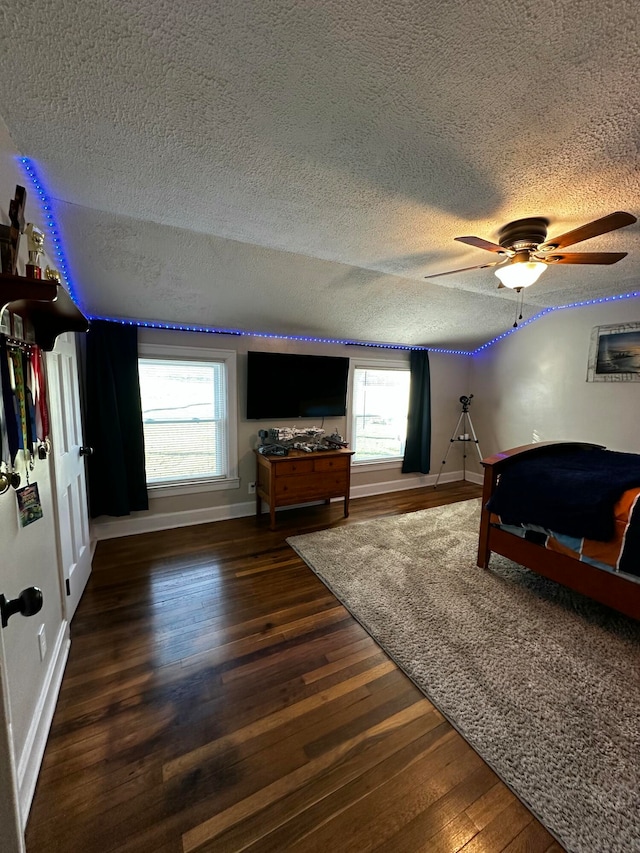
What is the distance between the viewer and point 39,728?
52.1 inches

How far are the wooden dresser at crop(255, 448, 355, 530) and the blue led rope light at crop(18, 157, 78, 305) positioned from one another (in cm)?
216

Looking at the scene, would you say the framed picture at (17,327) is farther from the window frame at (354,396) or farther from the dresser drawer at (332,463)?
the window frame at (354,396)

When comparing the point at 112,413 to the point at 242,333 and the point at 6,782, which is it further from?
the point at 6,782

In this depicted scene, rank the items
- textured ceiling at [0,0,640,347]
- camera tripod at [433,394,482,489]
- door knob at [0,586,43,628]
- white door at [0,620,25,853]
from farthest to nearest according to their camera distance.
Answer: camera tripod at [433,394,482,489] → textured ceiling at [0,0,640,347] → door knob at [0,586,43,628] → white door at [0,620,25,853]

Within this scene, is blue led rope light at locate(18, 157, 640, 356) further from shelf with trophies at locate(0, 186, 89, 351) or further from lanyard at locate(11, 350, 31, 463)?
lanyard at locate(11, 350, 31, 463)

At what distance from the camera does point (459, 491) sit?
15.5 ft

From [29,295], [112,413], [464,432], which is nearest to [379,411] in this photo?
[464,432]

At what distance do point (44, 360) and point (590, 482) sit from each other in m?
3.23

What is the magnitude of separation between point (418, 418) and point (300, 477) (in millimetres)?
2178

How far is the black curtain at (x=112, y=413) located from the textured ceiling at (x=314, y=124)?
0.59m

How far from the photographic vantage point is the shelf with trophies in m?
0.86

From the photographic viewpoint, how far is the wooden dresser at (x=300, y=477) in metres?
3.36

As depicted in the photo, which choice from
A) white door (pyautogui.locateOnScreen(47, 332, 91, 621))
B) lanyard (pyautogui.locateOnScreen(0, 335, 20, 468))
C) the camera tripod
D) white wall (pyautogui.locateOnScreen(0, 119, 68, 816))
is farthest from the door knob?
the camera tripod

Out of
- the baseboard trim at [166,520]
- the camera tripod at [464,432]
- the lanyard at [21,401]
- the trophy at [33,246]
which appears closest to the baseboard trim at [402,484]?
the baseboard trim at [166,520]
